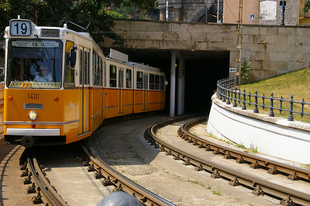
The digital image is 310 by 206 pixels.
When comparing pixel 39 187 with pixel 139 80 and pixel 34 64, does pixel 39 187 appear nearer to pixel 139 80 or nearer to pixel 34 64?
pixel 34 64

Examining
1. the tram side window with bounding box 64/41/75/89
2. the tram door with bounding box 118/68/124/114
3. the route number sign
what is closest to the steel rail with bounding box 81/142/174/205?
the tram side window with bounding box 64/41/75/89

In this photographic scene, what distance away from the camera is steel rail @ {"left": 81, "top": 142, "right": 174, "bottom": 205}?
18.5ft

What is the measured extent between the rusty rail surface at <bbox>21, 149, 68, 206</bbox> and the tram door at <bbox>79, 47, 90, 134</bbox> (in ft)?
5.96

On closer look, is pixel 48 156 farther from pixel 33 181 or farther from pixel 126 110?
pixel 126 110

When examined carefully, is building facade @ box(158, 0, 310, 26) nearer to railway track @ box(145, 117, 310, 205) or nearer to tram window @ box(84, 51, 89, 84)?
railway track @ box(145, 117, 310, 205)

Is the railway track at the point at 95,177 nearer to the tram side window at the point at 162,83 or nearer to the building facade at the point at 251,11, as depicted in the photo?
the tram side window at the point at 162,83

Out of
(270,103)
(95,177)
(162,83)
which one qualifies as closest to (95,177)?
(95,177)

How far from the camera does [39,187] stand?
624cm

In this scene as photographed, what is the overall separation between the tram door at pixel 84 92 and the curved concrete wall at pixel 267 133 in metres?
5.43

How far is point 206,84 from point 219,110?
109 ft

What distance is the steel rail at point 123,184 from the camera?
5.64 metres

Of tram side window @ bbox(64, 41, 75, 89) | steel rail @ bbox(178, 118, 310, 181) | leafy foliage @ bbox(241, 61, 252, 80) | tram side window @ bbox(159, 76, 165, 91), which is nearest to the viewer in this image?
steel rail @ bbox(178, 118, 310, 181)

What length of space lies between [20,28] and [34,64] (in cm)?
98

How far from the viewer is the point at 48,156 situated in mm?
9484
